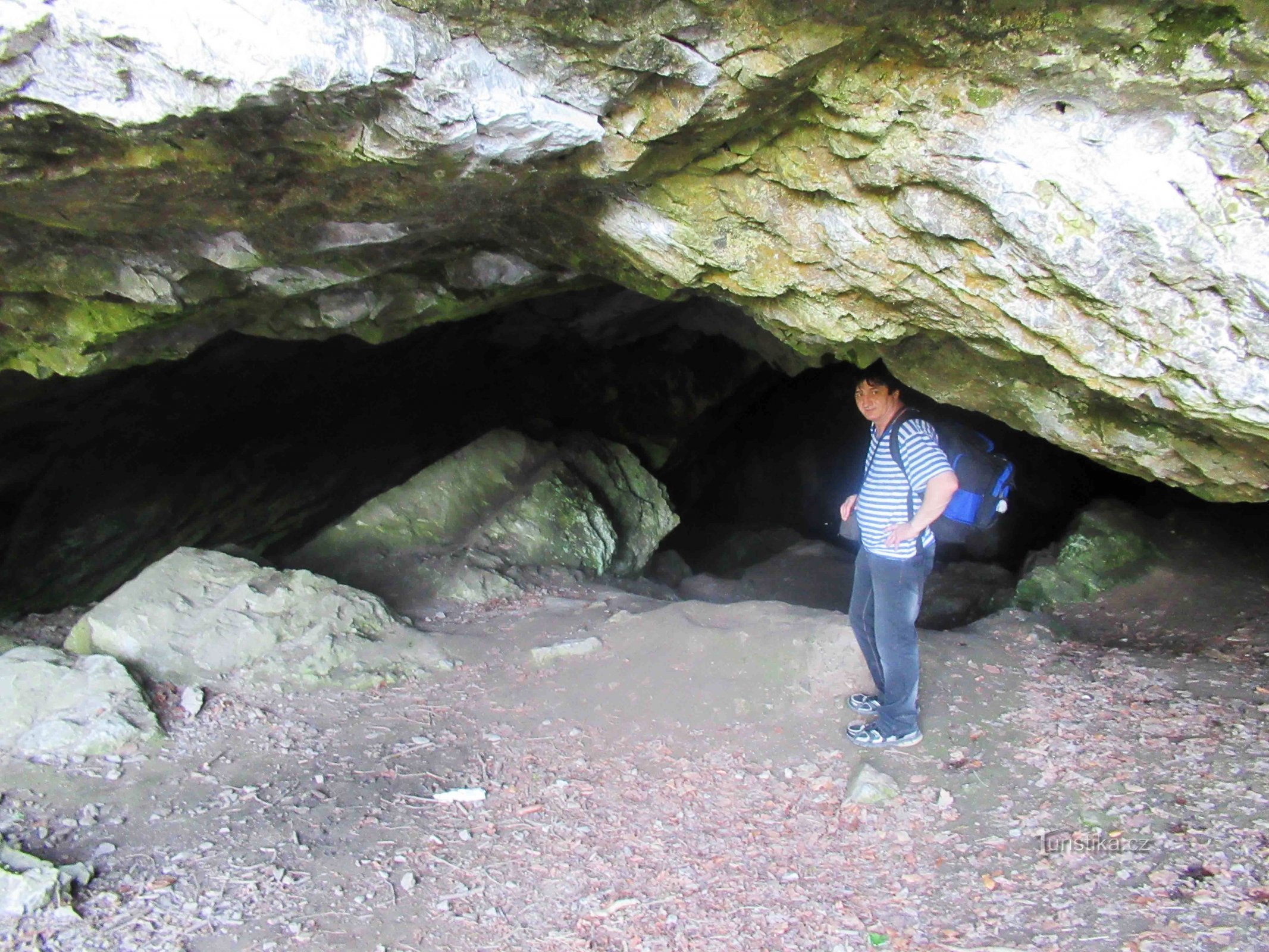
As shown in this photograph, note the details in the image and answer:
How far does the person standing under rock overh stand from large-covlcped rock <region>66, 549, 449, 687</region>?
109 inches

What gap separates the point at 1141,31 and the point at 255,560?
6010 millimetres

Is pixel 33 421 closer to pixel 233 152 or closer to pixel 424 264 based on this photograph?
pixel 424 264

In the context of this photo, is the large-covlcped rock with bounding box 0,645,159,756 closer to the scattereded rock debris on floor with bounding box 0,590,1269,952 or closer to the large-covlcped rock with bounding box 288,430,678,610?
the scattereded rock debris on floor with bounding box 0,590,1269,952

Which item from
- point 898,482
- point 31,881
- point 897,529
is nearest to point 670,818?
point 897,529

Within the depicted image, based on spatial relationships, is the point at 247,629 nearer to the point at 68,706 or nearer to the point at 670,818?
the point at 68,706

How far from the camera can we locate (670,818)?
4016mm

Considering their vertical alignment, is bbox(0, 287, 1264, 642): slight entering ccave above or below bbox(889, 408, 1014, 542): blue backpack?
below

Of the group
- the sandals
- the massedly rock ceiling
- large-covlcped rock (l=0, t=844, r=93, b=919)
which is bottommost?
large-covlcped rock (l=0, t=844, r=93, b=919)

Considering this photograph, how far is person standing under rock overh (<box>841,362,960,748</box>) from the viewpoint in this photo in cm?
401

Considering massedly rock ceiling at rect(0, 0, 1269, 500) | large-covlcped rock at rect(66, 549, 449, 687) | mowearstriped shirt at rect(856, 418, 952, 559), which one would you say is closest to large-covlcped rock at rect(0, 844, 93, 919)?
large-covlcped rock at rect(66, 549, 449, 687)

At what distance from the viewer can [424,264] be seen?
→ 6.04m

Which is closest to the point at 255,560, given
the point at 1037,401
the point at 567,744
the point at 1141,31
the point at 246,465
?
the point at 567,744

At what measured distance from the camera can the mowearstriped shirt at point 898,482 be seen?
4023 millimetres

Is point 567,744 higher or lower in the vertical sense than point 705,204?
lower
